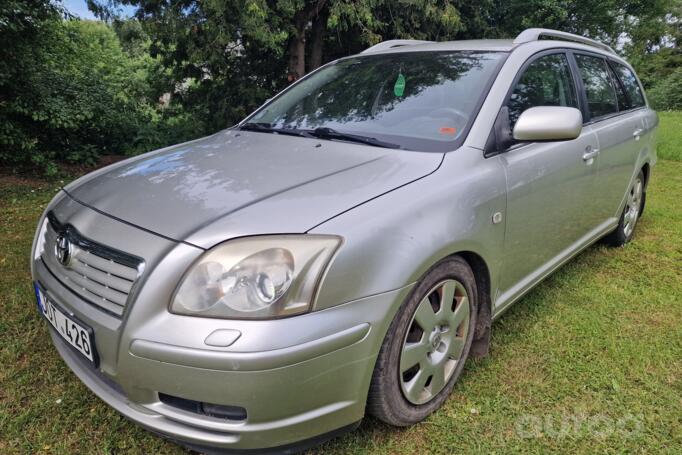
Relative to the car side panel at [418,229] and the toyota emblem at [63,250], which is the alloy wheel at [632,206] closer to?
the car side panel at [418,229]

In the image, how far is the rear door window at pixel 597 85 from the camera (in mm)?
3234

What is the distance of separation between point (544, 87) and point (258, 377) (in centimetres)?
226

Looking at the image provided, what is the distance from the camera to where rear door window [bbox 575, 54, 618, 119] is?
127 inches

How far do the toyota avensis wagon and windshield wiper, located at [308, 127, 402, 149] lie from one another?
0.04 feet

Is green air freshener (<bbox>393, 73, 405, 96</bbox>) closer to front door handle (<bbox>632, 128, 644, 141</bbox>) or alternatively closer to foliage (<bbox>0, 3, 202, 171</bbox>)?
front door handle (<bbox>632, 128, 644, 141</bbox>)

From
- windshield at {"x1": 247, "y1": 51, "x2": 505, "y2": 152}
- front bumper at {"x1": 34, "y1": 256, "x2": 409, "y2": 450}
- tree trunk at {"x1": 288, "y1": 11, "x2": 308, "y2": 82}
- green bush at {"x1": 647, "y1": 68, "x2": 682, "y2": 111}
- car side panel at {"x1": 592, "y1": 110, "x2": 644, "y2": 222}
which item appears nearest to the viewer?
front bumper at {"x1": 34, "y1": 256, "x2": 409, "y2": 450}

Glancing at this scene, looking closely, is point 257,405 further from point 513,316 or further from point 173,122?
point 173,122

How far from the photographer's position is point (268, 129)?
2.78m

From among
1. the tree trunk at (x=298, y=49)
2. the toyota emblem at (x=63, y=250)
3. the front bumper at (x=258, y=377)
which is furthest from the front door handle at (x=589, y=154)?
the tree trunk at (x=298, y=49)

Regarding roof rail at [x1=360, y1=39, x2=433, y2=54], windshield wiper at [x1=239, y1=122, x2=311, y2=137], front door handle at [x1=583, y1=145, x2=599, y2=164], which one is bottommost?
front door handle at [x1=583, y1=145, x2=599, y2=164]

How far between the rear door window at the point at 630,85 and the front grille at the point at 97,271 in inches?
147

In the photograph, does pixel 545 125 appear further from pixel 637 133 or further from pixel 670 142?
pixel 670 142

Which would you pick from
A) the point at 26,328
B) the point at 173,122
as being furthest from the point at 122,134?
the point at 26,328

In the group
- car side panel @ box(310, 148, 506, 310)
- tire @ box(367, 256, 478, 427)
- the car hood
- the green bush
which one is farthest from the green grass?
the green bush
